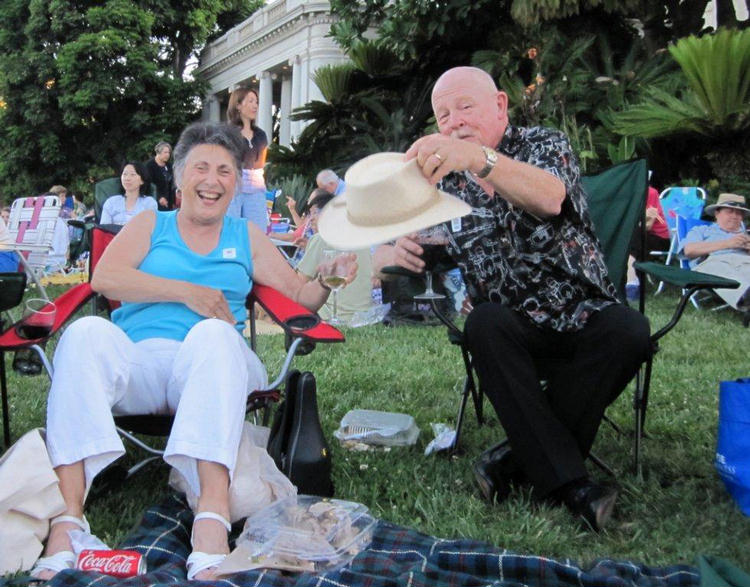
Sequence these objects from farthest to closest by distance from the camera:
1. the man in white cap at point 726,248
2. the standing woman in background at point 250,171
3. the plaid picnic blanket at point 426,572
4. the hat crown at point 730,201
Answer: the hat crown at point 730,201 → the man in white cap at point 726,248 → the standing woman in background at point 250,171 → the plaid picnic blanket at point 426,572

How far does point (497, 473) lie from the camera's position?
7.97 feet

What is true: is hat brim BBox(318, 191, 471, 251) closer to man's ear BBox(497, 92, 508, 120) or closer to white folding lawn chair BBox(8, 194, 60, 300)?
man's ear BBox(497, 92, 508, 120)

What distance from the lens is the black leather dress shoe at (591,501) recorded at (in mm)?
2107

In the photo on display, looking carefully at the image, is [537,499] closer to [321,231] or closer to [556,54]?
[321,231]

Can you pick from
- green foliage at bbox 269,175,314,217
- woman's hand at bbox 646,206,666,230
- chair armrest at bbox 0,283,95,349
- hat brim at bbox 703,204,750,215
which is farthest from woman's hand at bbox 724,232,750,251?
green foliage at bbox 269,175,314,217

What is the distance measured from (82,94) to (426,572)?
91.9ft

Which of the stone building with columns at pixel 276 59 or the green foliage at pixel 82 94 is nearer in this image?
the stone building with columns at pixel 276 59

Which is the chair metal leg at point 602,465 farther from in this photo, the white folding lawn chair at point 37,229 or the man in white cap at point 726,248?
the white folding lawn chair at point 37,229

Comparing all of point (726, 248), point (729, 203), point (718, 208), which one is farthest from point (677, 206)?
point (726, 248)

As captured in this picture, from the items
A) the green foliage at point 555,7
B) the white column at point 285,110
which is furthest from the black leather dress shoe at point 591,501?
the white column at point 285,110

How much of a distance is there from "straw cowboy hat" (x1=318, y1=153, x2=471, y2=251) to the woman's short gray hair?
2.30ft

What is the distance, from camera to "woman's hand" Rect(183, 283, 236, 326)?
94.9 inches

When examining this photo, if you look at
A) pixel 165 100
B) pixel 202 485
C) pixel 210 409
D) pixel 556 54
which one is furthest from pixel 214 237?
pixel 165 100

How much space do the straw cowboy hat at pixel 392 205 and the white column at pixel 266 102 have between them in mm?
26680
